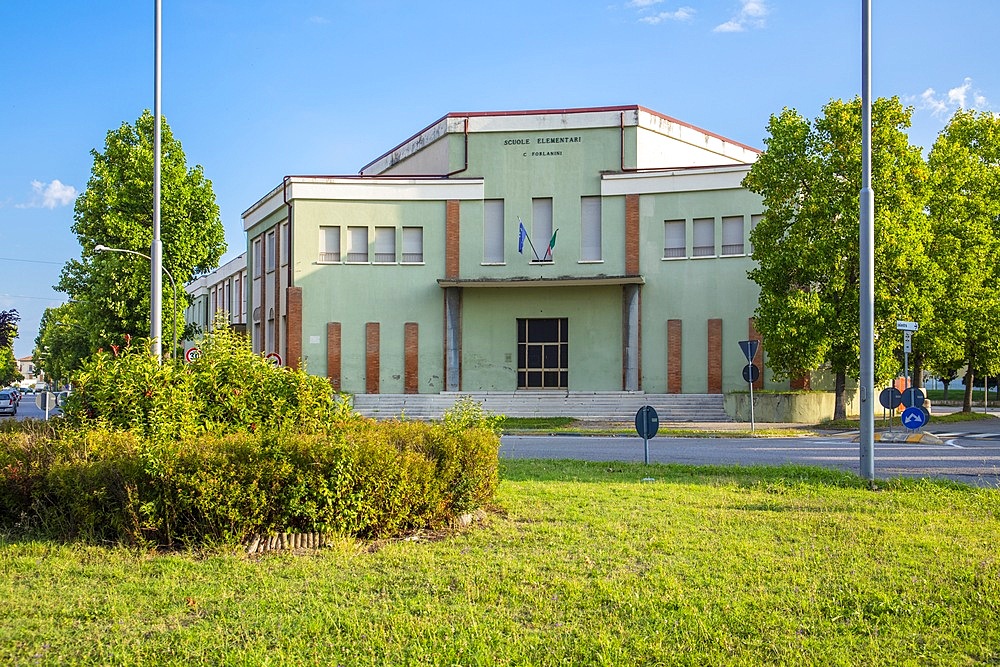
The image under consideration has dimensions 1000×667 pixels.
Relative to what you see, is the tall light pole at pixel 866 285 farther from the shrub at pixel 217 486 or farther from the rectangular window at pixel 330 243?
the rectangular window at pixel 330 243

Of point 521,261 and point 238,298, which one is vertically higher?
point 521,261

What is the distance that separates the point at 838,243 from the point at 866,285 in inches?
698

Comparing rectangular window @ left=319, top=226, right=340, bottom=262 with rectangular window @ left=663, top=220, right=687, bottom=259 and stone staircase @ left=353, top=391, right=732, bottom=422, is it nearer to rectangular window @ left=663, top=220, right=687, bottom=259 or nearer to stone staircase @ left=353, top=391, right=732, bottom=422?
stone staircase @ left=353, top=391, right=732, bottom=422

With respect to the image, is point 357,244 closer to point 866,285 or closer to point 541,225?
point 541,225

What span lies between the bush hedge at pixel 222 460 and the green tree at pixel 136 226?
25.4 meters

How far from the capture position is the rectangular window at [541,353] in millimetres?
40156

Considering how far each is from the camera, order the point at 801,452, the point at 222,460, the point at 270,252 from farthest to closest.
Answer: the point at 270,252, the point at 801,452, the point at 222,460

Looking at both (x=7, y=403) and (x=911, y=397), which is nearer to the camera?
(x=911, y=397)

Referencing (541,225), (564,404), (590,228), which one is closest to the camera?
(564,404)

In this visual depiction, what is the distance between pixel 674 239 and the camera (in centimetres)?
3869

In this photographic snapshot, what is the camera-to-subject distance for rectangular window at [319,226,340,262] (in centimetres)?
4131

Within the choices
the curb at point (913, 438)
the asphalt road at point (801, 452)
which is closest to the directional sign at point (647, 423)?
the asphalt road at point (801, 452)

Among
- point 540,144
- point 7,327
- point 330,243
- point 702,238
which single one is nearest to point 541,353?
point 702,238

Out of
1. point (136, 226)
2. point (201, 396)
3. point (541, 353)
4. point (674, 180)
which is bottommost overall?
point (201, 396)
